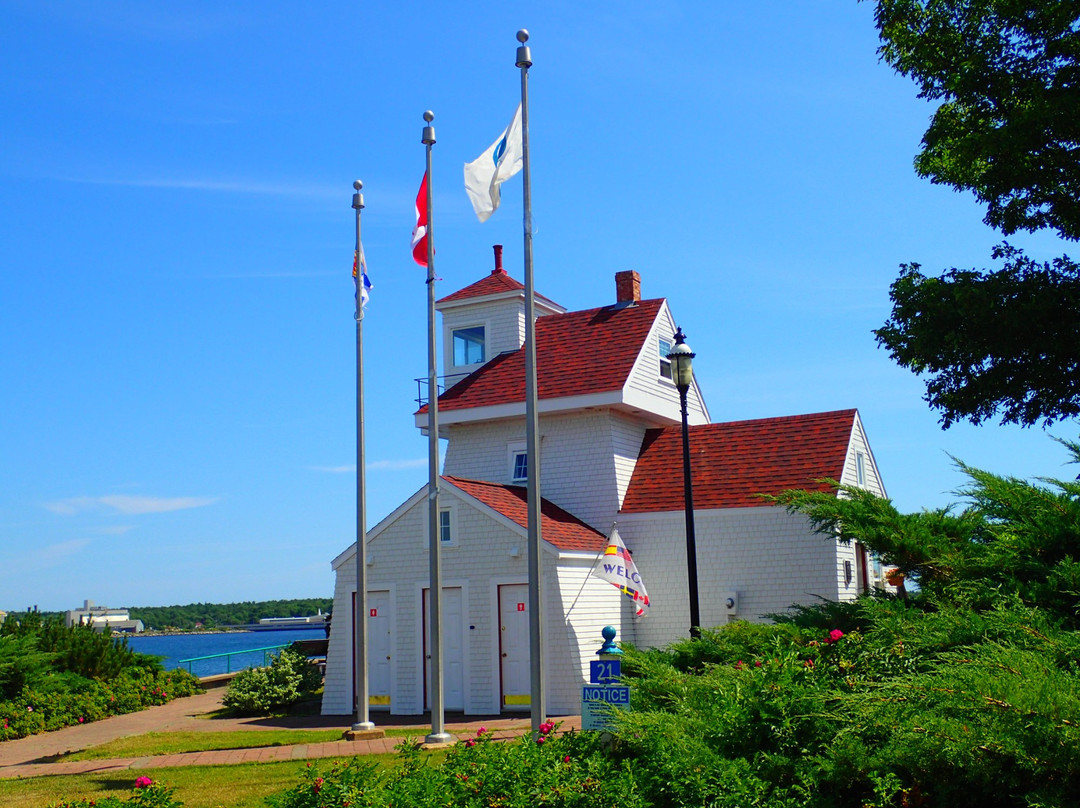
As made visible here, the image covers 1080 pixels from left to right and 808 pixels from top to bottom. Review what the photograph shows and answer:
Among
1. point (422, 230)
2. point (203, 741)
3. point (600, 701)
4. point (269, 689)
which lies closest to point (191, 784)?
point (203, 741)

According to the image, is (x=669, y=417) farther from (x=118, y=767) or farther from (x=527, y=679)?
(x=118, y=767)

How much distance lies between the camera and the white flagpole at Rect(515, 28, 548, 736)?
1376 centimetres

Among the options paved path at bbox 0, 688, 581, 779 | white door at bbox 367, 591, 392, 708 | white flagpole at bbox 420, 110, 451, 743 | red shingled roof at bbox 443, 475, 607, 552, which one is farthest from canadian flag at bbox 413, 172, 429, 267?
white door at bbox 367, 591, 392, 708

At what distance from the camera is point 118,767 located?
15.2 m

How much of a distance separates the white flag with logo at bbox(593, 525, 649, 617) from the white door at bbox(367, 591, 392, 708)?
505 cm

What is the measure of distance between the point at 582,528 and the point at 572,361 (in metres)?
4.62

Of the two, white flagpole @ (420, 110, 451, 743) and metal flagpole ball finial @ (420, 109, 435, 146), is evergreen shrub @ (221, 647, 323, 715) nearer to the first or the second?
white flagpole @ (420, 110, 451, 743)

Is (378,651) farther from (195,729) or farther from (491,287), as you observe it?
(491,287)

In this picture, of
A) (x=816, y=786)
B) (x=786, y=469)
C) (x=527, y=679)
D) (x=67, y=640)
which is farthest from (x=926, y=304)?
(x=67, y=640)

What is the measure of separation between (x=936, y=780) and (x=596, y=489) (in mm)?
18613

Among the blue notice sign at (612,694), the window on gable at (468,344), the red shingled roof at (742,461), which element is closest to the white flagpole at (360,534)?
the red shingled roof at (742,461)

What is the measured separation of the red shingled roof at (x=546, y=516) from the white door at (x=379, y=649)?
3210 millimetres

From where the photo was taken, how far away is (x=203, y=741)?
58.9 ft

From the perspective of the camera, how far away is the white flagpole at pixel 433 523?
15.9 metres
